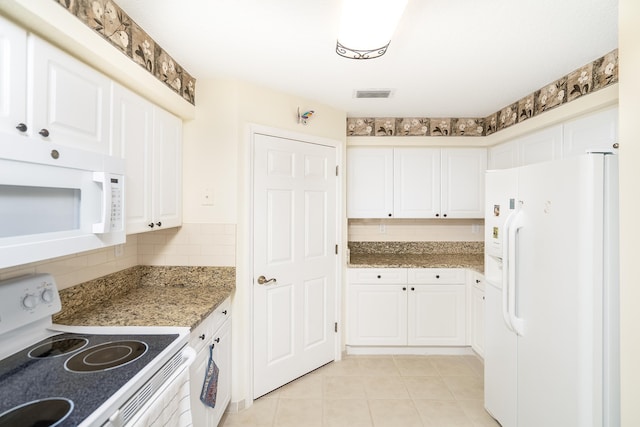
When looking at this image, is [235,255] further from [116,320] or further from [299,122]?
A: [299,122]

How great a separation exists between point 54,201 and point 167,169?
895mm

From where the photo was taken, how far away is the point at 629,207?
40.4 inches

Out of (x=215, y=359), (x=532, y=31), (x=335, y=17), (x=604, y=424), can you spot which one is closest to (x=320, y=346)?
(x=215, y=359)

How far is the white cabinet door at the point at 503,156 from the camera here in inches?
106

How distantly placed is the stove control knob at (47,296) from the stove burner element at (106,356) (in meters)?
0.31

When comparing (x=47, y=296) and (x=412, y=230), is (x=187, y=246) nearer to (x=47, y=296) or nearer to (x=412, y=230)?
(x=47, y=296)

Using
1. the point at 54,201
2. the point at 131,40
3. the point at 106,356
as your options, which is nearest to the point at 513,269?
the point at 106,356

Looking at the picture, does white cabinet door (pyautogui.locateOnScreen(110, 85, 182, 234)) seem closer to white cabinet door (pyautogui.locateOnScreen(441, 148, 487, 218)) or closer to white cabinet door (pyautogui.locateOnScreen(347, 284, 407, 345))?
white cabinet door (pyautogui.locateOnScreen(347, 284, 407, 345))

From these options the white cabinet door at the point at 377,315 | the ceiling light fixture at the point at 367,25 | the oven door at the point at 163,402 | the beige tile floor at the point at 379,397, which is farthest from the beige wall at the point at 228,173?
the white cabinet door at the point at 377,315

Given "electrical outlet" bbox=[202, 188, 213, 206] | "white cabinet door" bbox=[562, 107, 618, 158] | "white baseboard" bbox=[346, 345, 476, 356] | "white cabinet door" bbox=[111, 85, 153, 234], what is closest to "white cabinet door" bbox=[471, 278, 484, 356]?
"white baseboard" bbox=[346, 345, 476, 356]

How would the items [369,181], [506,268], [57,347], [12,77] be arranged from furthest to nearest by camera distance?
[369,181] < [506,268] < [57,347] < [12,77]

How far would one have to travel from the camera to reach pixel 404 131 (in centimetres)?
307

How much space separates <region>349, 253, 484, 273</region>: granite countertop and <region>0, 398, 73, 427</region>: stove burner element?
2.20 meters

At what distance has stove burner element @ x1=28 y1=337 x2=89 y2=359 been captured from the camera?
1132 millimetres
